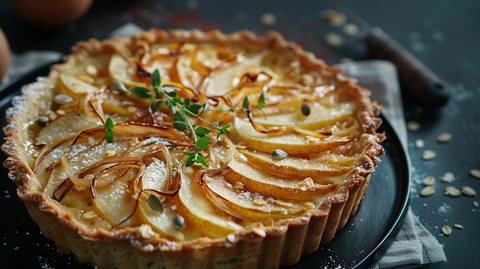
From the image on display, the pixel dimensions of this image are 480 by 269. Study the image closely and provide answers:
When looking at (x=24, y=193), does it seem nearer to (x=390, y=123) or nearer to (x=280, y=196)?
(x=280, y=196)

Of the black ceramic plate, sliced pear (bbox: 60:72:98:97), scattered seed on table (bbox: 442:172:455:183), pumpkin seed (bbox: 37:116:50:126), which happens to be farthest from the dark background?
pumpkin seed (bbox: 37:116:50:126)

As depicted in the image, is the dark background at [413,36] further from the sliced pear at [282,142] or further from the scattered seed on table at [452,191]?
the sliced pear at [282,142]

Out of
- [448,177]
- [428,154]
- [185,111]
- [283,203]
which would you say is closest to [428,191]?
[448,177]

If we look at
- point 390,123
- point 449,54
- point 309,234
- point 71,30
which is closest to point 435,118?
point 390,123

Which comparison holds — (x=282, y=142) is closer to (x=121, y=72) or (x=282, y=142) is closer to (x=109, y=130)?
(x=109, y=130)

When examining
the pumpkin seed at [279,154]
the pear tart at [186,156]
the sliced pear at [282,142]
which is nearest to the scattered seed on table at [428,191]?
the pear tart at [186,156]

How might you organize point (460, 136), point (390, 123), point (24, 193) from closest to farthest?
point (24, 193)
point (390, 123)
point (460, 136)
